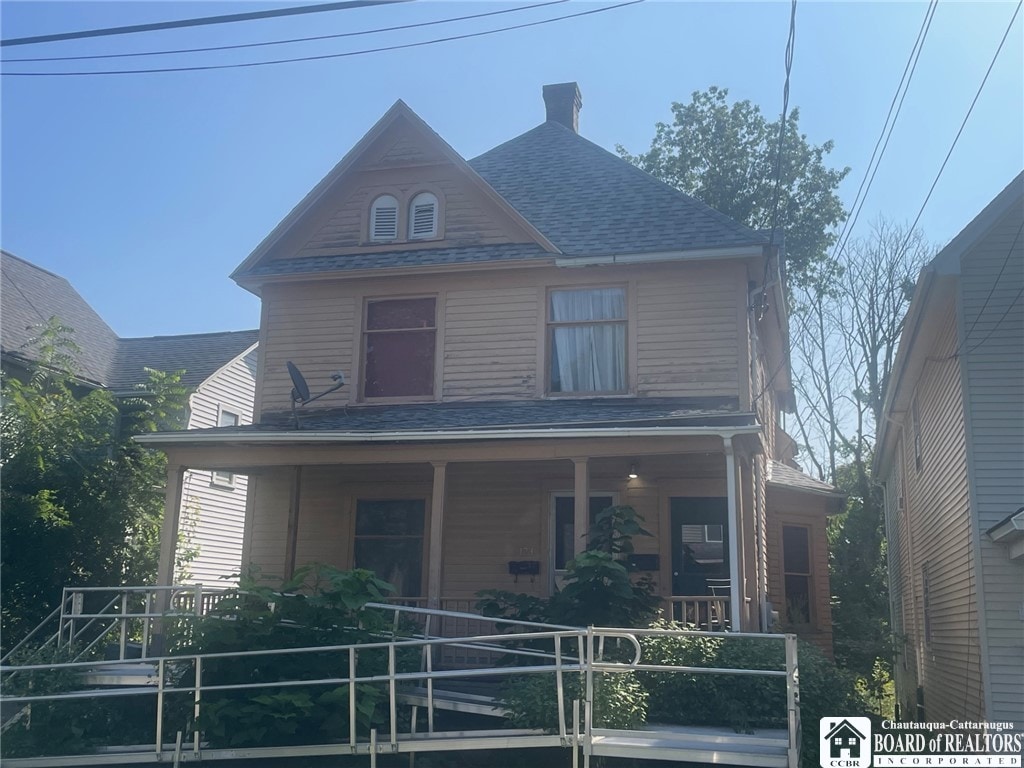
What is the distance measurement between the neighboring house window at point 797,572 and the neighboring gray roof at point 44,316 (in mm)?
13813

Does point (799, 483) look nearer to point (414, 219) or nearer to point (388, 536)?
point (388, 536)

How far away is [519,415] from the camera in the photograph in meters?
13.0

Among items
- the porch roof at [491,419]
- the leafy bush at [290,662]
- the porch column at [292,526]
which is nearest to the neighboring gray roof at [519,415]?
the porch roof at [491,419]

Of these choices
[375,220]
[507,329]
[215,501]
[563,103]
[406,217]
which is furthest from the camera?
[215,501]

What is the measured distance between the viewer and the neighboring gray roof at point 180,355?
21750mm

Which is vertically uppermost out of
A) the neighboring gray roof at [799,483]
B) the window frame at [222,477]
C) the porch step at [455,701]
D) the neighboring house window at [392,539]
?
the window frame at [222,477]

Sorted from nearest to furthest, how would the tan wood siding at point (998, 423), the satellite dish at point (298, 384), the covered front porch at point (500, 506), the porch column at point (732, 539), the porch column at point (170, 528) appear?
the tan wood siding at point (998, 423) → the porch column at point (732, 539) → the covered front porch at point (500, 506) → the porch column at point (170, 528) → the satellite dish at point (298, 384)

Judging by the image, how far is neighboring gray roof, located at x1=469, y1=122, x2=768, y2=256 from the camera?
13953mm

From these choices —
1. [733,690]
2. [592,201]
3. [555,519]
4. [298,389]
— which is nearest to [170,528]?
[298,389]

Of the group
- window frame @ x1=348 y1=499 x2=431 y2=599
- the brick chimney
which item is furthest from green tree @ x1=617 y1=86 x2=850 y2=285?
window frame @ x1=348 y1=499 x2=431 y2=599

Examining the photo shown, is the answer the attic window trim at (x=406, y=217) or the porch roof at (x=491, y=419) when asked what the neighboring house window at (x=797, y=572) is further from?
the attic window trim at (x=406, y=217)

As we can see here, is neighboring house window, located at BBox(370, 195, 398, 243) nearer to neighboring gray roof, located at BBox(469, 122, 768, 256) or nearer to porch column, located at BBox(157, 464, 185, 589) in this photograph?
neighboring gray roof, located at BBox(469, 122, 768, 256)

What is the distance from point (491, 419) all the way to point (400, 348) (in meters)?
2.60

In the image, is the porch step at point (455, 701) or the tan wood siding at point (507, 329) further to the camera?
the tan wood siding at point (507, 329)
